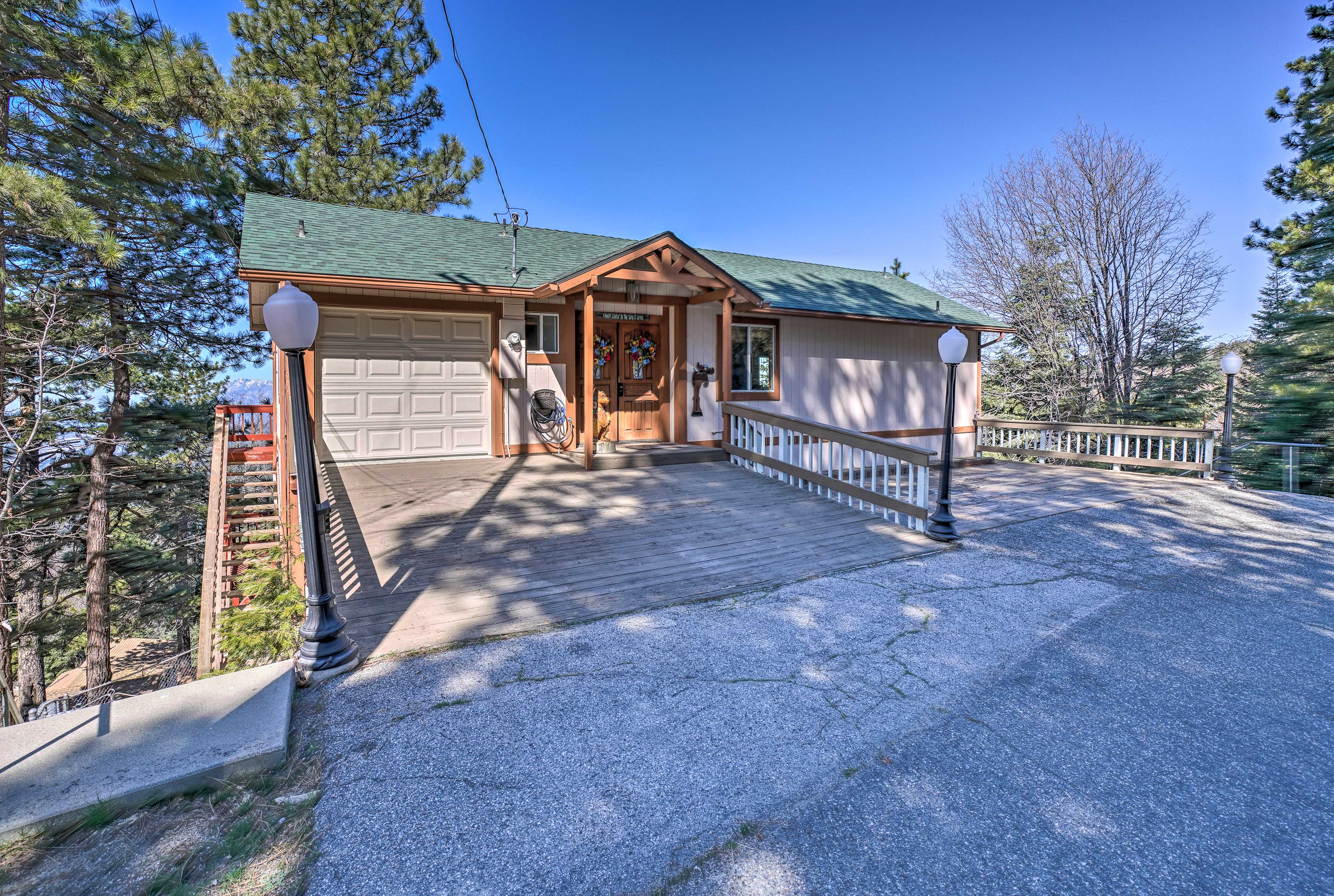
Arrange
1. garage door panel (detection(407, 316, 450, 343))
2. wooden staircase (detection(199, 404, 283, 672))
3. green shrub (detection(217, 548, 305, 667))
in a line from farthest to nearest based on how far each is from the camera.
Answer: garage door panel (detection(407, 316, 450, 343))
wooden staircase (detection(199, 404, 283, 672))
green shrub (detection(217, 548, 305, 667))

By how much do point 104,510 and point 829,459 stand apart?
34.4 feet

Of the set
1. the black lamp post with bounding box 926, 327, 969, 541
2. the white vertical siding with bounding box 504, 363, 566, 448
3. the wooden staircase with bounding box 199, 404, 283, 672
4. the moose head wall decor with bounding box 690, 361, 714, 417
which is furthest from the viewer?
the moose head wall decor with bounding box 690, 361, 714, 417

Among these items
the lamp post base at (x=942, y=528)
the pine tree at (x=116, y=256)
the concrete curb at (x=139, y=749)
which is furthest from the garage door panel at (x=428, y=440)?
the lamp post base at (x=942, y=528)

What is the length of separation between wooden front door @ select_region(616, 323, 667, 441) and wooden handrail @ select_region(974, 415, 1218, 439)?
7676mm

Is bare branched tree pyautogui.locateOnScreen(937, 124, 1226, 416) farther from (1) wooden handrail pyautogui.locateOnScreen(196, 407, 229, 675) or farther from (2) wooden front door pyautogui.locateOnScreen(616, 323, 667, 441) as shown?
(1) wooden handrail pyautogui.locateOnScreen(196, 407, 229, 675)

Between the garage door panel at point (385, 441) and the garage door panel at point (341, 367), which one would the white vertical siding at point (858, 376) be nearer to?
the garage door panel at point (385, 441)

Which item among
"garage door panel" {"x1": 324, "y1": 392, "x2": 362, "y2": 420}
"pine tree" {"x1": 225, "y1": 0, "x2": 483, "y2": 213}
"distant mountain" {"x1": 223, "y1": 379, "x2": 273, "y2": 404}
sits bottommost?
"garage door panel" {"x1": 324, "y1": 392, "x2": 362, "y2": 420}

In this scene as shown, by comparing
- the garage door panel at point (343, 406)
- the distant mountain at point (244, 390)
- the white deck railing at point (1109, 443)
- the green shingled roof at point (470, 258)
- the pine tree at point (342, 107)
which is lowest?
the white deck railing at point (1109, 443)

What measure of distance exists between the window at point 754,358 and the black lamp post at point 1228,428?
6.99 meters

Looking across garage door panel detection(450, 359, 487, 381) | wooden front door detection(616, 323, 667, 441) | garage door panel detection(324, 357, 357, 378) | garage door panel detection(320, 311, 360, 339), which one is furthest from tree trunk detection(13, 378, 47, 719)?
wooden front door detection(616, 323, 667, 441)

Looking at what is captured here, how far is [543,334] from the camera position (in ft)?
30.6

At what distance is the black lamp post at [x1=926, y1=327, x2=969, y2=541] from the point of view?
595cm

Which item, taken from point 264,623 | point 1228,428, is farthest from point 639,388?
point 1228,428

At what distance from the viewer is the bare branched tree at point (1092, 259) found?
15414mm
